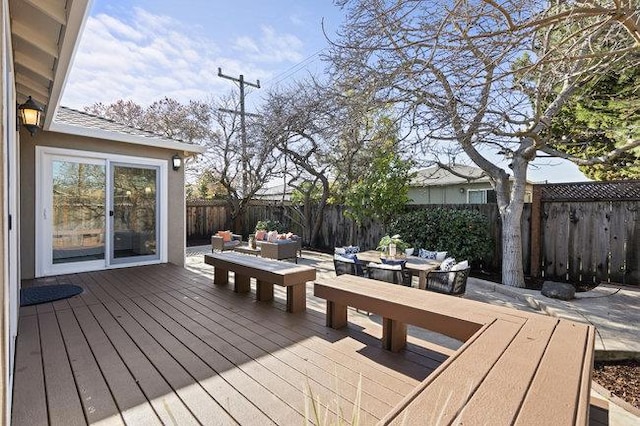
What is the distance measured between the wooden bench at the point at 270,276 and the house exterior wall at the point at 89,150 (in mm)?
2568

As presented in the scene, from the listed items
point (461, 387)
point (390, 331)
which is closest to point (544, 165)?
point (390, 331)

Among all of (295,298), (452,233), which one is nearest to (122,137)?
(295,298)

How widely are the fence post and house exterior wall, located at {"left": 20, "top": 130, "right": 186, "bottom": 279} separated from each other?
7.14 meters

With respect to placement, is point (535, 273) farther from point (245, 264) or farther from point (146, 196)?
point (146, 196)

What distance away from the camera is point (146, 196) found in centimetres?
646

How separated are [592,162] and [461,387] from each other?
561 cm

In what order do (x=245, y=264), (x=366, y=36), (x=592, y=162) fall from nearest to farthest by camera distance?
(x=366, y=36)
(x=245, y=264)
(x=592, y=162)

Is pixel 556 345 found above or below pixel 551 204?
below

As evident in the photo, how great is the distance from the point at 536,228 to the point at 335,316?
5093 millimetres

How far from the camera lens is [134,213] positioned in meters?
6.29

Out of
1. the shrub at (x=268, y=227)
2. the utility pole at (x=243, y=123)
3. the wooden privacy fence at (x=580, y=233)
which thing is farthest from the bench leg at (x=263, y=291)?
the utility pole at (x=243, y=123)

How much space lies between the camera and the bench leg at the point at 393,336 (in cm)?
289

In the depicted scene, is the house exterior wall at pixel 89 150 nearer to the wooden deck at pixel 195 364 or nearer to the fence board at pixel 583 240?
the wooden deck at pixel 195 364

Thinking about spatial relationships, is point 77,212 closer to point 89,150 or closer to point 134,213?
point 134,213
